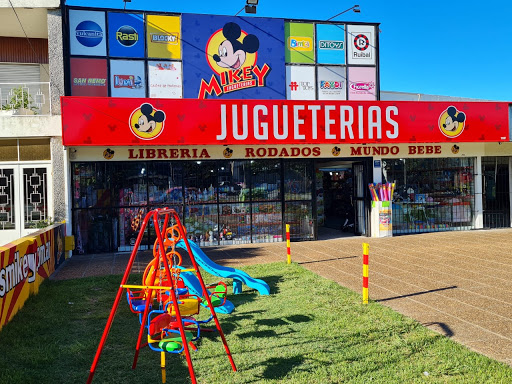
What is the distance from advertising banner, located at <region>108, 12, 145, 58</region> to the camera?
562 inches

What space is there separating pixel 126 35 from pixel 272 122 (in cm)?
553

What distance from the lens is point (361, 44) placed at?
53.5ft

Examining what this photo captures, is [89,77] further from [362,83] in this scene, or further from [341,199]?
[341,199]

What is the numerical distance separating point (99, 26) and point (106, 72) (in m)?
1.42

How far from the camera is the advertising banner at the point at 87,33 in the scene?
1390 centimetres

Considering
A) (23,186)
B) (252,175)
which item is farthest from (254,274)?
(23,186)

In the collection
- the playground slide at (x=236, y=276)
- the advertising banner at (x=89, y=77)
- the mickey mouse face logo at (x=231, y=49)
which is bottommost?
the playground slide at (x=236, y=276)

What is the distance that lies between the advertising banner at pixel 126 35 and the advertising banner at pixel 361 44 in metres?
7.22

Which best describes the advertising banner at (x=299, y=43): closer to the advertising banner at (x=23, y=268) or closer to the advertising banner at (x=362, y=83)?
the advertising banner at (x=362, y=83)

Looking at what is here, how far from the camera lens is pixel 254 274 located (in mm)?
10070

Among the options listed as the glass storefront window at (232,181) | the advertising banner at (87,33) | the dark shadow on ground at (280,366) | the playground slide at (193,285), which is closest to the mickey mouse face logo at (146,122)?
the glass storefront window at (232,181)

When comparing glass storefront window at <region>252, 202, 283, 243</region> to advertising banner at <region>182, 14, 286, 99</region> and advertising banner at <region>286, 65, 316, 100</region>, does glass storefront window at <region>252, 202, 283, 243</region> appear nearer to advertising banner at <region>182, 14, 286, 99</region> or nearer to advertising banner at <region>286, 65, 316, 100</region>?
advertising banner at <region>182, 14, 286, 99</region>

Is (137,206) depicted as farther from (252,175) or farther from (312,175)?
(312,175)

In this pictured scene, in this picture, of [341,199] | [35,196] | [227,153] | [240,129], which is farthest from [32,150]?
[341,199]
